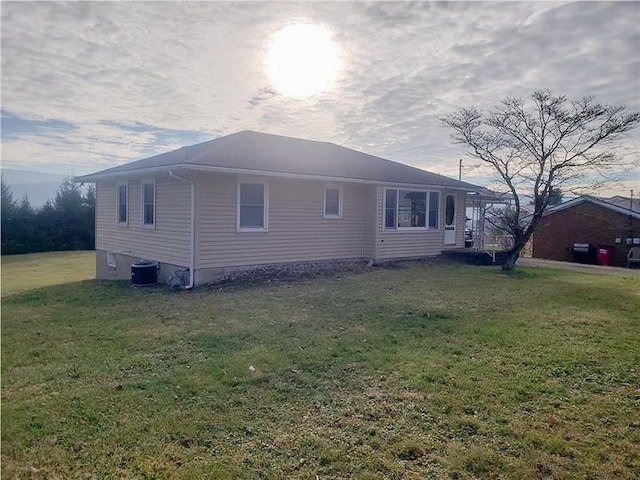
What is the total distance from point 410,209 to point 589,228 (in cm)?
1279

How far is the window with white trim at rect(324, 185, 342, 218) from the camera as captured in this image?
13.7 m

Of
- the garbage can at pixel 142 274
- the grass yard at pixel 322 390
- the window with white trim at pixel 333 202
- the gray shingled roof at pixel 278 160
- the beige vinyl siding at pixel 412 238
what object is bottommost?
the grass yard at pixel 322 390

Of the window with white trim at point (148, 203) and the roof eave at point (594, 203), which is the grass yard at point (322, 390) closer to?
the window with white trim at point (148, 203)

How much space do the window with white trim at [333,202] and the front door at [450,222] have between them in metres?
5.26

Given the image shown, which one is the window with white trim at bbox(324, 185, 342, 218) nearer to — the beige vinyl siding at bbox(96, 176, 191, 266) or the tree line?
the beige vinyl siding at bbox(96, 176, 191, 266)

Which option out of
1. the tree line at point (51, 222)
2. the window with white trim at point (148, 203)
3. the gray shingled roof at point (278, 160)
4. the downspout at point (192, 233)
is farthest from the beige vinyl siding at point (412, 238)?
the tree line at point (51, 222)

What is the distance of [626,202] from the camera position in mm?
23578

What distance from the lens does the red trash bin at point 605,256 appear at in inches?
834

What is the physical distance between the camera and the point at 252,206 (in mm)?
11906

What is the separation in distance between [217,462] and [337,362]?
2.35 meters

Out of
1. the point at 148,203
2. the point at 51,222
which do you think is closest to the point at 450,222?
the point at 148,203

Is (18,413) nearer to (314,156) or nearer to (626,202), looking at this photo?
(314,156)

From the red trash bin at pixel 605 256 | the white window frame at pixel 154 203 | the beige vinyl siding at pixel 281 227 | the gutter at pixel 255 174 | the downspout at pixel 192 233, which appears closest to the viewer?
the gutter at pixel 255 174

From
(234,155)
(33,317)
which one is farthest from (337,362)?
(234,155)
